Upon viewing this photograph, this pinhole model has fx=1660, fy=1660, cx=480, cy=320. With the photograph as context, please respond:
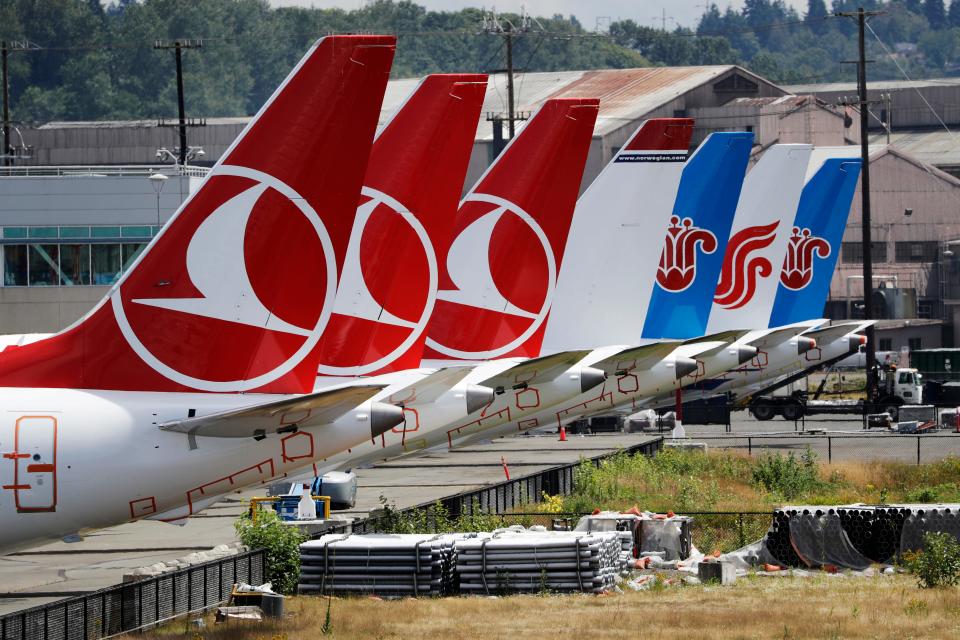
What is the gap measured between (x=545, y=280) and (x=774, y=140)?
9834 cm

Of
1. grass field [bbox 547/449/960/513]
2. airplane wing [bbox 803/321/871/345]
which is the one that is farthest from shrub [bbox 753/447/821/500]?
airplane wing [bbox 803/321/871/345]

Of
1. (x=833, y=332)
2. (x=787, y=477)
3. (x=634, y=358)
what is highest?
(x=634, y=358)

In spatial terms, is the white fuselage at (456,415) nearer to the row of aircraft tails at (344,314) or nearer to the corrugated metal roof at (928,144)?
the row of aircraft tails at (344,314)

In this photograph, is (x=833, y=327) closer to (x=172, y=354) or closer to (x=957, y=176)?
(x=172, y=354)

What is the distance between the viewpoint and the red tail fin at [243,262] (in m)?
23.2

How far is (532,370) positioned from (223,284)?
602 inches

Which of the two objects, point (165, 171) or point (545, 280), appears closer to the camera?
point (545, 280)

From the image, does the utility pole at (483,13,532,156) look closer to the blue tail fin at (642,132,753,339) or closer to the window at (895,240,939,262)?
the window at (895,240,939,262)

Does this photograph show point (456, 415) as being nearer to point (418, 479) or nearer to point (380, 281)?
point (380, 281)

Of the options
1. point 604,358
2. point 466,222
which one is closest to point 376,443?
point 466,222

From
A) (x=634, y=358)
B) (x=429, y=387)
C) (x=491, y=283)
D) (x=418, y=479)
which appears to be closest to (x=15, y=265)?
(x=418, y=479)

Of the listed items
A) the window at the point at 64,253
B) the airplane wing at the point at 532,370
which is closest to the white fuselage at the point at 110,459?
the airplane wing at the point at 532,370

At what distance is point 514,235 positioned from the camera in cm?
3778

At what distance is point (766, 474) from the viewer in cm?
→ 5353
